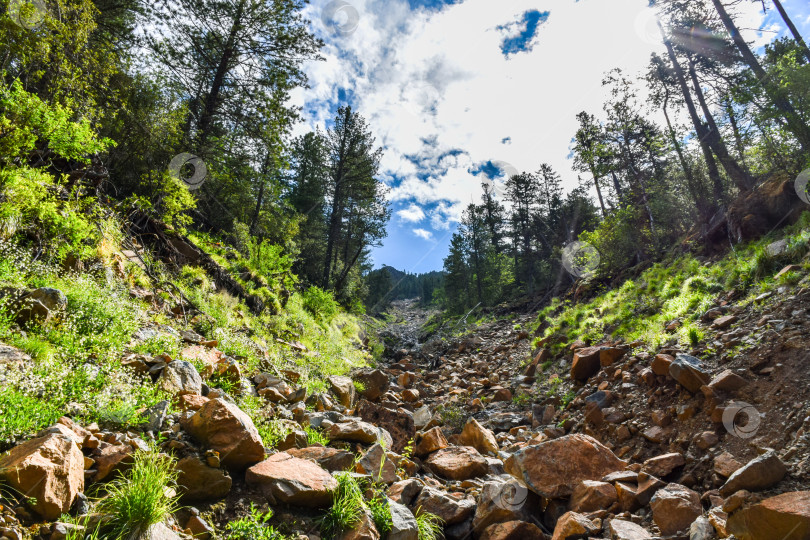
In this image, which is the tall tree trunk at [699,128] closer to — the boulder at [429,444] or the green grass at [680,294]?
the green grass at [680,294]

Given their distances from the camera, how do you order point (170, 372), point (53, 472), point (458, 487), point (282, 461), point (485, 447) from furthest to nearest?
1. point (485, 447)
2. point (458, 487)
3. point (170, 372)
4. point (282, 461)
5. point (53, 472)

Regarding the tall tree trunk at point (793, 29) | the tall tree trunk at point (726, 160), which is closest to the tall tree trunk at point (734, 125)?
the tall tree trunk at point (726, 160)

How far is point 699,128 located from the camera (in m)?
18.1

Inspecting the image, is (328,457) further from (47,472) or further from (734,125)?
(734,125)

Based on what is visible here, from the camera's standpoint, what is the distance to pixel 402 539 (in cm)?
313

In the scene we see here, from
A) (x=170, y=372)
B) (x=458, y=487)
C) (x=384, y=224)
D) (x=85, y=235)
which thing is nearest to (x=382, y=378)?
(x=458, y=487)

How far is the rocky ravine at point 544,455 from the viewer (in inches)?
103

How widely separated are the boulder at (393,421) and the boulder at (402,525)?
2543 millimetres

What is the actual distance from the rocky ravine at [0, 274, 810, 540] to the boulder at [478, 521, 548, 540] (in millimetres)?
14

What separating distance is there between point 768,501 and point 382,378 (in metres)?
7.75

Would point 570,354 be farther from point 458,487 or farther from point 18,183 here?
point 18,183

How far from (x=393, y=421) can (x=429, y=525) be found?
3.14 m

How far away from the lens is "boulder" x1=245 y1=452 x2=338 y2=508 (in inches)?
121

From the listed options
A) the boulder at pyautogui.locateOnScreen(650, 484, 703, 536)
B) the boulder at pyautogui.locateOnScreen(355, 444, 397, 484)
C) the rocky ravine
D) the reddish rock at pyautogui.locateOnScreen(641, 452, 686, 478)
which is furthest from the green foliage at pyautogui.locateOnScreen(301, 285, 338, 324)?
the boulder at pyautogui.locateOnScreen(650, 484, 703, 536)
